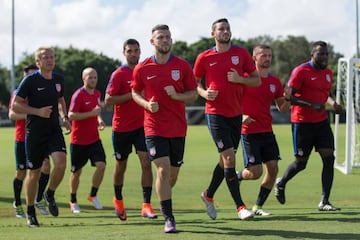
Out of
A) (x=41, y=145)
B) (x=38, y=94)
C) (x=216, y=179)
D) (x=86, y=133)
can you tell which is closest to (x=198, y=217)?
(x=216, y=179)

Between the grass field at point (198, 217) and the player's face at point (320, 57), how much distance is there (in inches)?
84.7

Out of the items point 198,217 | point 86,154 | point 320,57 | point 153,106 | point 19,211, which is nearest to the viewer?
point 153,106

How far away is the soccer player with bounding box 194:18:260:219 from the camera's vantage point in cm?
995

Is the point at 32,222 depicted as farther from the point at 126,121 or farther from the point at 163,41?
the point at 163,41

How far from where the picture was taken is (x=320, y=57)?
11578mm

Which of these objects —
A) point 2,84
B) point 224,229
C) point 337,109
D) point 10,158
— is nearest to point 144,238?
point 224,229

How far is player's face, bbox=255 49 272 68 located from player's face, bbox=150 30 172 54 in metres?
2.22

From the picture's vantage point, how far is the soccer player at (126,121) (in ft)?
37.2

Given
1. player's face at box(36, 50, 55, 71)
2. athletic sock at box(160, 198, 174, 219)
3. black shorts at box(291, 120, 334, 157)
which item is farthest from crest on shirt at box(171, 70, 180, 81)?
black shorts at box(291, 120, 334, 157)

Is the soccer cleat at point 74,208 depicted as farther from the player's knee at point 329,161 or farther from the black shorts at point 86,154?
the player's knee at point 329,161

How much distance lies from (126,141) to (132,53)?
51.3 inches

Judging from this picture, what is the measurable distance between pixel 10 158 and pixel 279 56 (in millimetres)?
79327

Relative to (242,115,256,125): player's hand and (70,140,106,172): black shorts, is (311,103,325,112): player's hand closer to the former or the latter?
(242,115,256,125): player's hand

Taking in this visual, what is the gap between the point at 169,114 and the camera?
923 centimetres
